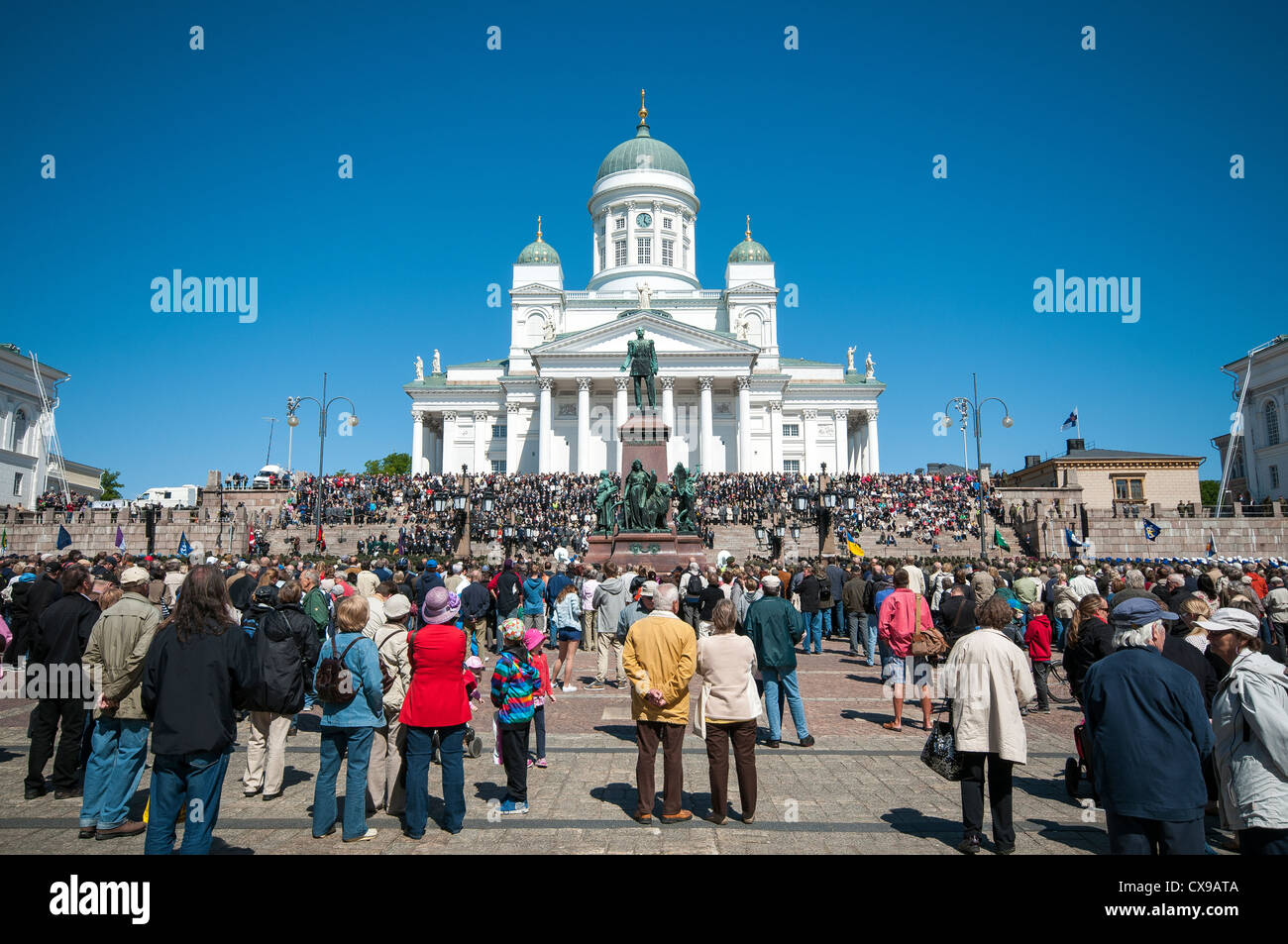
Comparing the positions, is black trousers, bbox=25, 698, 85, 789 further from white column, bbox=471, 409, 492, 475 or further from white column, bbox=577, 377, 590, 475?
white column, bbox=471, 409, 492, 475

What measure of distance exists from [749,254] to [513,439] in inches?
1110

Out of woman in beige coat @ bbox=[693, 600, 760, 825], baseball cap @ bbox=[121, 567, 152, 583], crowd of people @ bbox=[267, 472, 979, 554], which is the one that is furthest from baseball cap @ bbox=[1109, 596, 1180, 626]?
crowd of people @ bbox=[267, 472, 979, 554]

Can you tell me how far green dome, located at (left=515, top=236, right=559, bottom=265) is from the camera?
73750mm

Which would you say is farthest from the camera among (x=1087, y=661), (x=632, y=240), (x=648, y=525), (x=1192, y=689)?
(x=632, y=240)

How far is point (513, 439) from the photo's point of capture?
2650 inches

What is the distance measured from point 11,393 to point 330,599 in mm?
65495

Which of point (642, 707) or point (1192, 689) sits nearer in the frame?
point (1192, 689)

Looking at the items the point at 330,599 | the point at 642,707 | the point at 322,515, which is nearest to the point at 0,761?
the point at 330,599

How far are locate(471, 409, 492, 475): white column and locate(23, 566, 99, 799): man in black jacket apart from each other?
2425 inches

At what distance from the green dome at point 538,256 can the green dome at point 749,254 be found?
1710 cm

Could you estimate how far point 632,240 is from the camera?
7450 centimetres

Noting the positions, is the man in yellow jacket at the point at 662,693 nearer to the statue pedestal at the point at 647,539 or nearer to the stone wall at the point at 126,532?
the statue pedestal at the point at 647,539

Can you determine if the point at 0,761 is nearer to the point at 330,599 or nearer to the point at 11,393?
the point at 330,599
